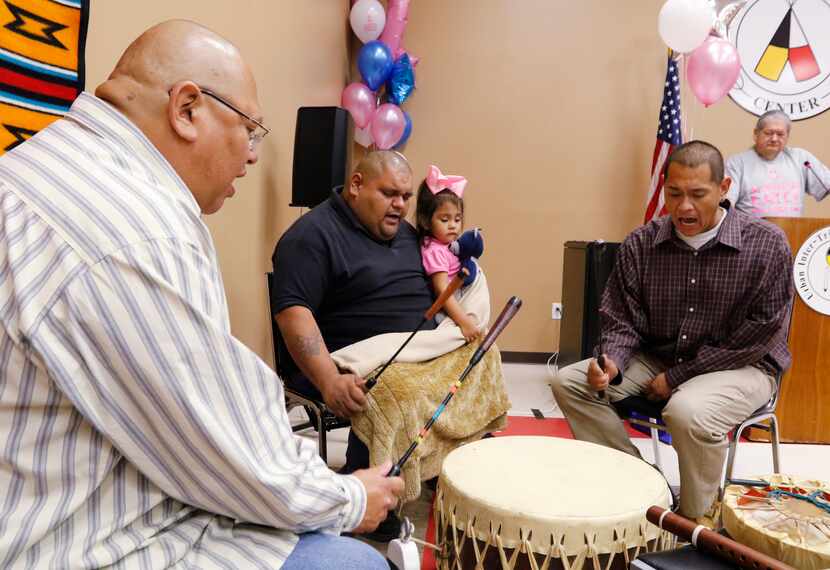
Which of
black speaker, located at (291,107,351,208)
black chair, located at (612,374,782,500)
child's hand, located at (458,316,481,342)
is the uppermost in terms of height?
black speaker, located at (291,107,351,208)

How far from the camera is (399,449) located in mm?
1879

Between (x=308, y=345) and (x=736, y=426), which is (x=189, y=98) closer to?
(x=308, y=345)

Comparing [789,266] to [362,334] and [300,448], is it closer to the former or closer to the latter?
[362,334]

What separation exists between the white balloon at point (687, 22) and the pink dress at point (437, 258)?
258cm

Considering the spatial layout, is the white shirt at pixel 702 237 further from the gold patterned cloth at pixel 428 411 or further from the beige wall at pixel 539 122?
the beige wall at pixel 539 122

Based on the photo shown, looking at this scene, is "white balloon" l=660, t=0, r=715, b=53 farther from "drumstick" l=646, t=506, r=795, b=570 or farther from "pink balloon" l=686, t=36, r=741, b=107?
"drumstick" l=646, t=506, r=795, b=570

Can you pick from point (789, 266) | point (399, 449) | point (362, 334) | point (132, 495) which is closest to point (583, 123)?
point (789, 266)

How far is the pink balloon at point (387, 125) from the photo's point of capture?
4348 millimetres

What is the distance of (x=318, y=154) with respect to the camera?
3.10 metres

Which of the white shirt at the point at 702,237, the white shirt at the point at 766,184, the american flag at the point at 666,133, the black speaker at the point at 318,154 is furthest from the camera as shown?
the american flag at the point at 666,133

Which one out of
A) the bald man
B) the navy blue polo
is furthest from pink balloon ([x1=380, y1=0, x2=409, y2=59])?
the bald man

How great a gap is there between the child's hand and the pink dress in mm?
233

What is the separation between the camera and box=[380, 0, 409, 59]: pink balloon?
448cm

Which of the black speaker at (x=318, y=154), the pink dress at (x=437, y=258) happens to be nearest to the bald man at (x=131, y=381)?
the pink dress at (x=437, y=258)
